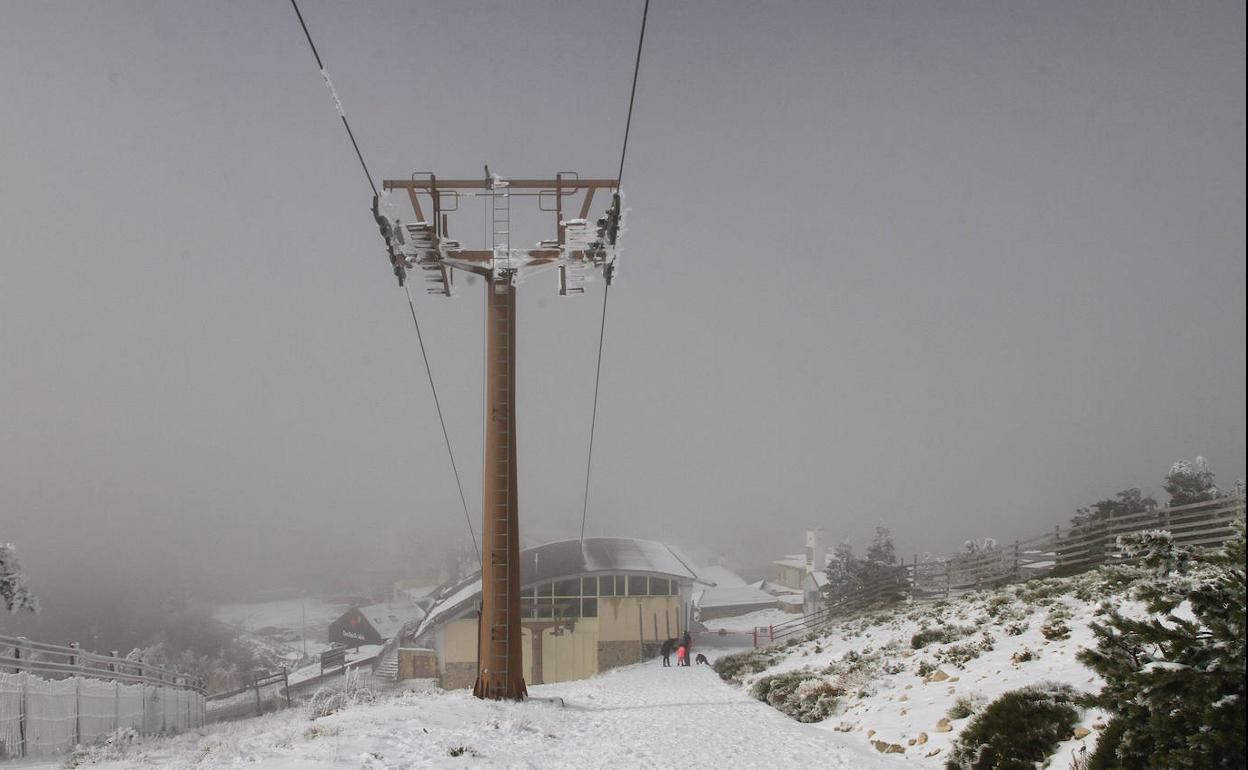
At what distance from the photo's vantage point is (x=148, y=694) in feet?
57.1

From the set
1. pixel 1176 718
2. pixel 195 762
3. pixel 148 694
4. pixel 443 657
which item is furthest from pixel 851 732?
pixel 443 657

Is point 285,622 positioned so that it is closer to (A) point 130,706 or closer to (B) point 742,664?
(B) point 742,664

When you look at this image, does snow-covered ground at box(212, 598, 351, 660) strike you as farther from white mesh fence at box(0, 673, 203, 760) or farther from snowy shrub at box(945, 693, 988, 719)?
snowy shrub at box(945, 693, 988, 719)

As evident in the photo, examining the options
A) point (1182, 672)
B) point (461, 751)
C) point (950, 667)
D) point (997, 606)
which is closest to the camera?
point (1182, 672)

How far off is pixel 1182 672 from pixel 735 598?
11131 centimetres

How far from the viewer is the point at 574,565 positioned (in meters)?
49.3

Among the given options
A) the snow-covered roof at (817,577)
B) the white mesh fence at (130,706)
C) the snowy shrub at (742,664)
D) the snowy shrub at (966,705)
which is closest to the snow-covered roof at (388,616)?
the snow-covered roof at (817,577)

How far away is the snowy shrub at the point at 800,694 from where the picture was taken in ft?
56.8

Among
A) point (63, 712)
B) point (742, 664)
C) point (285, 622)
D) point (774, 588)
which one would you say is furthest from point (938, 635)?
point (285, 622)

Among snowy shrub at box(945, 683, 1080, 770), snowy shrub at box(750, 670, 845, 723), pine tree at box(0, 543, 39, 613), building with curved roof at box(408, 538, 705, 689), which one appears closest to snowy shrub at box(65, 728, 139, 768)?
pine tree at box(0, 543, 39, 613)

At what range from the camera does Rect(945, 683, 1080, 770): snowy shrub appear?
9977 millimetres

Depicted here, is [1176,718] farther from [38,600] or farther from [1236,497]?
[1236,497]

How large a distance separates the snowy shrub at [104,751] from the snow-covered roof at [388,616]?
88044mm

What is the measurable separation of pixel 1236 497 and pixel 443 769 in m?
22.1
